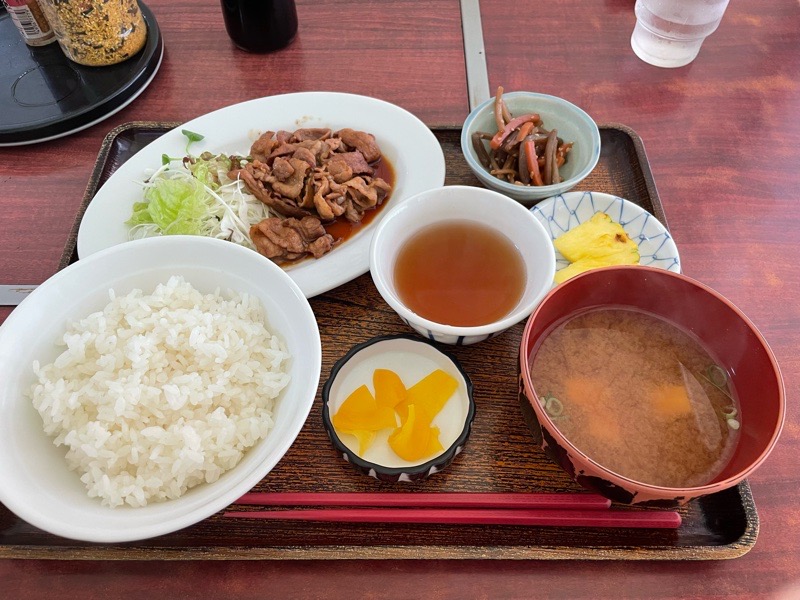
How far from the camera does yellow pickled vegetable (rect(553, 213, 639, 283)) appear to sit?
178 cm

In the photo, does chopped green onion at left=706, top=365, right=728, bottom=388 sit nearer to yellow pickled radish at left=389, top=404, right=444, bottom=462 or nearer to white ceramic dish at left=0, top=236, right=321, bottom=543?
yellow pickled radish at left=389, top=404, right=444, bottom=462

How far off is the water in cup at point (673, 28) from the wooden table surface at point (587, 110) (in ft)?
0.23

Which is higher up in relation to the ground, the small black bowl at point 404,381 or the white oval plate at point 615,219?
the small black bowl at point 404,381

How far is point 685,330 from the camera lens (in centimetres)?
148

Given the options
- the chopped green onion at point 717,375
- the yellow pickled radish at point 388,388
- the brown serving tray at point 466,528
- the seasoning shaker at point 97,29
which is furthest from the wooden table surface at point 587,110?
the yellow pickled radish at point 388,388

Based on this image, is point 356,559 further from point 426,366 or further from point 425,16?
point 425,16

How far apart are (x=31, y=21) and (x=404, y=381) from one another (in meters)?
2.29

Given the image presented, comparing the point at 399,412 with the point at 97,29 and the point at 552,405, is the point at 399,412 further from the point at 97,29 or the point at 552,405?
the point at 97,29

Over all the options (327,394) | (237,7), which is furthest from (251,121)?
(327,394)

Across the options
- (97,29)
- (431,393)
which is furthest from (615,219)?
(97,29)

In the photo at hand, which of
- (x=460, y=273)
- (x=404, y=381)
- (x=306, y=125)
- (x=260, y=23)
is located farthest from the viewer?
(x=260, y=23)

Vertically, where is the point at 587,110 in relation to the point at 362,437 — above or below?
below

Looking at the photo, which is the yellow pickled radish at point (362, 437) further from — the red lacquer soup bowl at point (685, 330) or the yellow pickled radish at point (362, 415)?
the red lacquer soup bowl at point (685, 330)

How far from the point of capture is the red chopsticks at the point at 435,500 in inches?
53.1
